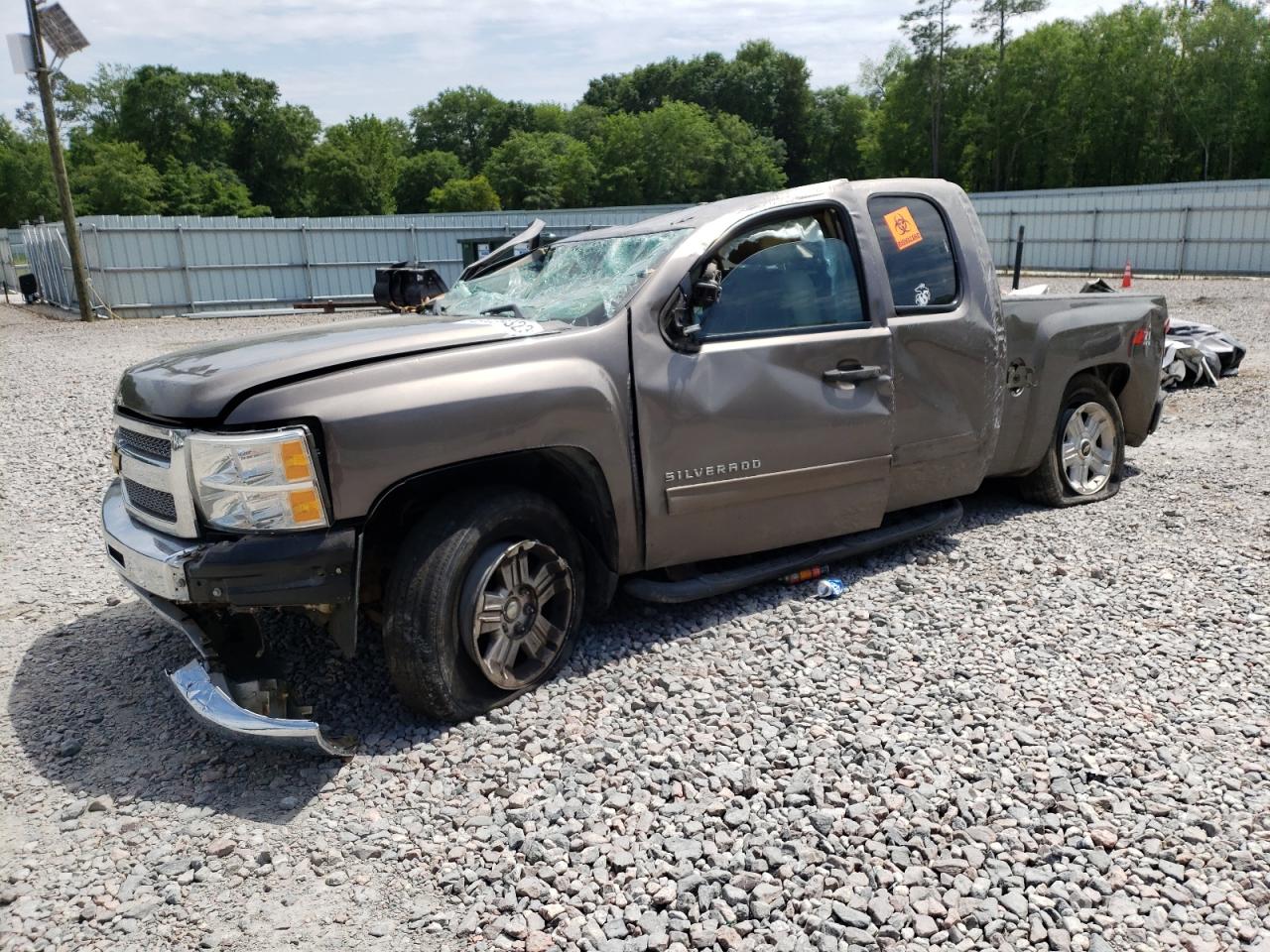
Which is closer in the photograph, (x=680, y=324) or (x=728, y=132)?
(x=680, y=324)

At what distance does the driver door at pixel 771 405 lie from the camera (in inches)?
156

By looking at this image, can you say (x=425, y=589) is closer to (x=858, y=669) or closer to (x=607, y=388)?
(x=607, y=388)

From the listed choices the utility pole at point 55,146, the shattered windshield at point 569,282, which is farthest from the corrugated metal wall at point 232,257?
the shattered windshield at point 569,282

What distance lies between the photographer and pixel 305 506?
3.15 metres

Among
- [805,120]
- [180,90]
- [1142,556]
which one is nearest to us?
[1142,556]

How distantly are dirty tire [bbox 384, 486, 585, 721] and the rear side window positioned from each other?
2.25 metres

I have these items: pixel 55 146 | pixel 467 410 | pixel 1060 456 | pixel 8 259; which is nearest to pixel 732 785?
pixel 467 410

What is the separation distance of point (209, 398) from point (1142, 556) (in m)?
4.57

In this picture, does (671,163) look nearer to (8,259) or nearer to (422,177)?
(422,177)

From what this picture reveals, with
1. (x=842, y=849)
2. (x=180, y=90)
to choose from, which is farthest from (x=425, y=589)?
(x=180, y=90)

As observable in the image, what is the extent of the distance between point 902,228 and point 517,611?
9.07 ft

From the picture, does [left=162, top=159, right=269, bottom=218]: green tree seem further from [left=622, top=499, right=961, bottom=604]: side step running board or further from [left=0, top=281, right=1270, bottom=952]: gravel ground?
[left=0, top=281, right=1270, bottom=952]: gravel ground

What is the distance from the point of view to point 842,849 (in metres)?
2.84

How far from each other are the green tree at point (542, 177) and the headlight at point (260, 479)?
80487mm
